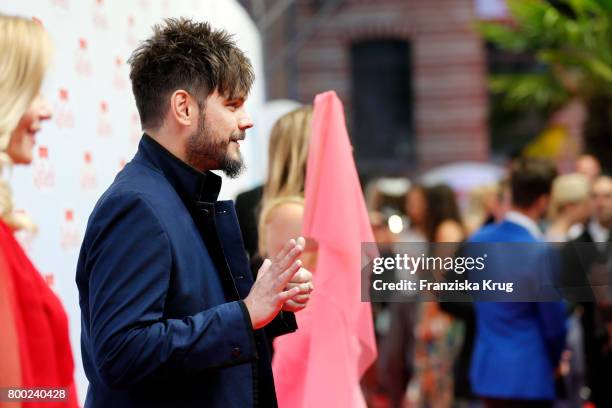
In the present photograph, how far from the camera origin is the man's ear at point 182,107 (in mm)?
2328

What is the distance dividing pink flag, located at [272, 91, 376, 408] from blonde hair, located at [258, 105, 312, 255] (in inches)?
15.9

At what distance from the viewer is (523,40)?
15.2m

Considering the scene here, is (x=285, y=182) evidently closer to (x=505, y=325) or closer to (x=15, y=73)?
(x=15, y=73)

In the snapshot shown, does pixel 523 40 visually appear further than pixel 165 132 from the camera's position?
Yes

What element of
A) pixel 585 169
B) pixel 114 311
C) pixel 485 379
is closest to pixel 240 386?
pixel 114 311

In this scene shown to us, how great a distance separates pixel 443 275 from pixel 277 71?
16.4m

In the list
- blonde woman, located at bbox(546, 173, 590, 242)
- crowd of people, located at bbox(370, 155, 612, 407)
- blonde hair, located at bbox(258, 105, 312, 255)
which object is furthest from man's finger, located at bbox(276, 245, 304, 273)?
blonde woman, located at bbox(546, 173, 590, 242)

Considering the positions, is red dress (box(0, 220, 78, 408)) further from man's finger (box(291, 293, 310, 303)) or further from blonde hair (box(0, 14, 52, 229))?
man's finger (box(291, 293, 310, 303))

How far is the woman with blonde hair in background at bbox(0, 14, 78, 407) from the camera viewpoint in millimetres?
2582

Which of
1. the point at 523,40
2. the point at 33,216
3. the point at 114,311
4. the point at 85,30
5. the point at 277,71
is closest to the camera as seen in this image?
the point at 114,311

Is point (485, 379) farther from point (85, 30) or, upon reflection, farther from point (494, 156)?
point (494, 156)

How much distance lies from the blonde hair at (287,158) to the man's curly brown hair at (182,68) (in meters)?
1.31

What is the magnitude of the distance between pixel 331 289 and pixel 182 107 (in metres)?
1.04

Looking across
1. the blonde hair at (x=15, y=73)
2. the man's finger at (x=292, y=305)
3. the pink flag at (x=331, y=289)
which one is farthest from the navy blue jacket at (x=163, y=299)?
the pink flag at (x=331, y=289)
